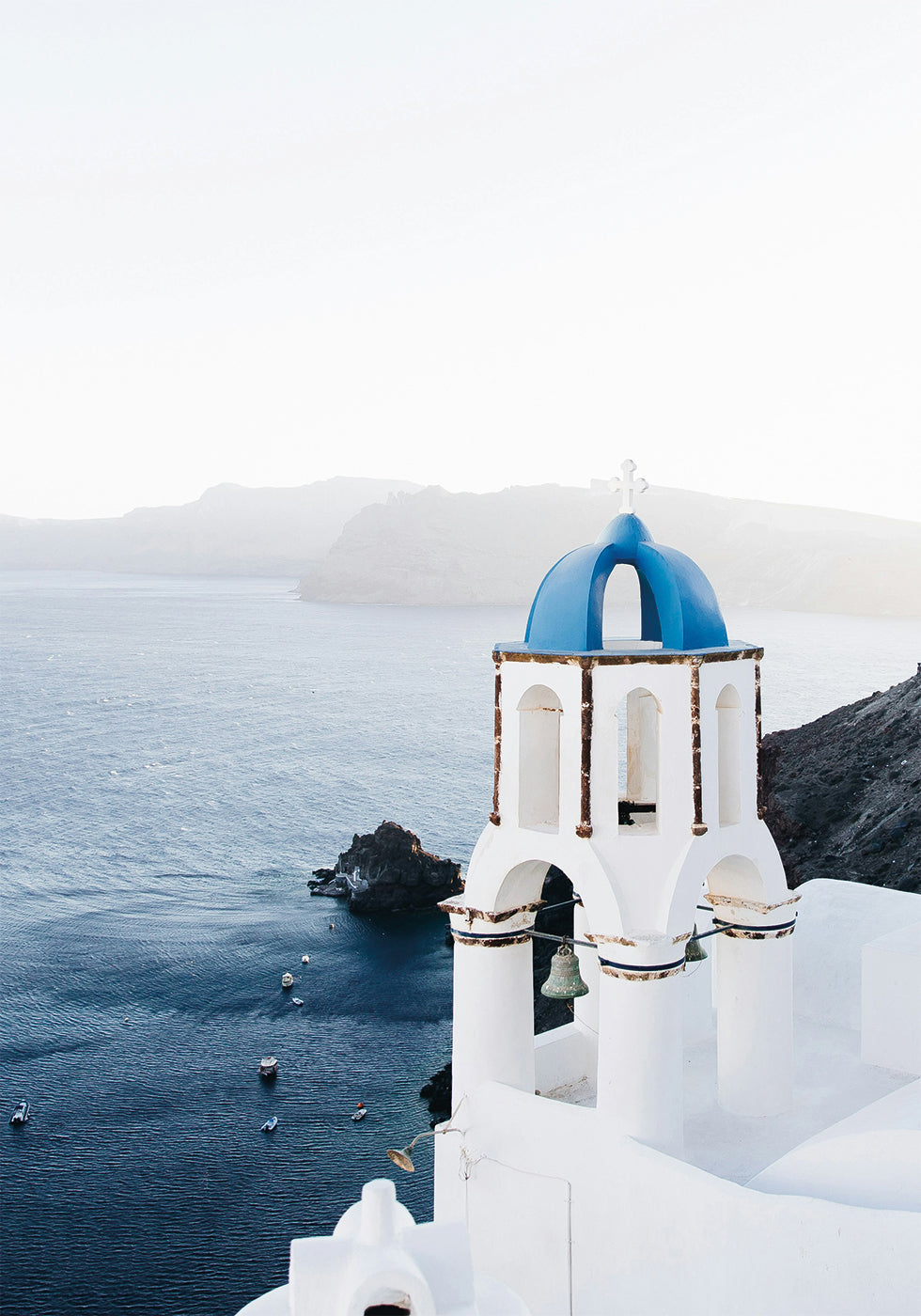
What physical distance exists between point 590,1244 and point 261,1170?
2106 cm

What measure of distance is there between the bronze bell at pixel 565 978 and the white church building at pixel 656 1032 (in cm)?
9

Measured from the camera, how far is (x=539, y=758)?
9.99 meters

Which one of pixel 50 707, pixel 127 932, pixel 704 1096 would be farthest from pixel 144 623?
pixel 704 1096

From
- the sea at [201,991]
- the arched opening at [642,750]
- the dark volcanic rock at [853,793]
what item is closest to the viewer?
the arched opening at [642,750]

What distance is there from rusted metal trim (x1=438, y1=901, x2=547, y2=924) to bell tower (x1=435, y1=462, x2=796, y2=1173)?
17 millimetres

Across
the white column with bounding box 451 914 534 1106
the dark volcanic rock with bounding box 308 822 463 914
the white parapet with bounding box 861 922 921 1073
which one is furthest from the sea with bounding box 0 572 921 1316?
the white parapet with bounding box 861 922 921 1073

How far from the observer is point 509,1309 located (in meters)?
6.83

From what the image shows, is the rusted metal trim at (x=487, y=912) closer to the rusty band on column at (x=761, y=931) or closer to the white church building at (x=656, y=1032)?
the white church building at (x=656, y=1032)

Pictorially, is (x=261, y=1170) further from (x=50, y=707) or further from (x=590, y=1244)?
(x=50, y=707)

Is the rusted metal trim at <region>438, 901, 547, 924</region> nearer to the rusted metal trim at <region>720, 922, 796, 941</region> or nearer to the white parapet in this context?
the rusted metal trim at <region>720, 922, 796, 941</region>

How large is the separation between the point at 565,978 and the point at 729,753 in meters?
2.73

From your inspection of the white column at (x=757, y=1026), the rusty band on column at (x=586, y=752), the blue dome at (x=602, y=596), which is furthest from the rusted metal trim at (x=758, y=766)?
the rusty band on column at (x=586, y=752)

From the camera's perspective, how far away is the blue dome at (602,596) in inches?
367

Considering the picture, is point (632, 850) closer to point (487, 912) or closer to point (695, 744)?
point (695, 744)
